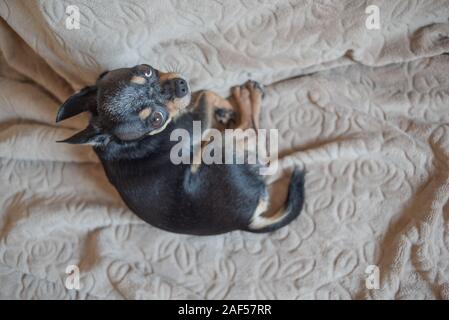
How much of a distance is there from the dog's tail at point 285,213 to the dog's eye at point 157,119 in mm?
407

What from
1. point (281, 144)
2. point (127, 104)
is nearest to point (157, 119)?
point (127, 104)

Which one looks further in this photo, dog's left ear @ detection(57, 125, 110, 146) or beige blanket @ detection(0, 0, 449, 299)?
beige blanket @ detection(0, 0, 449, 299)

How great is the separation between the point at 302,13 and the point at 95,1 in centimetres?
59

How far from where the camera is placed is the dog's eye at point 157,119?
115 centimetres

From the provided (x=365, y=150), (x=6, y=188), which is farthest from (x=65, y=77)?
(x=365, y=150)

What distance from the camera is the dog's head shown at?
1.11 m

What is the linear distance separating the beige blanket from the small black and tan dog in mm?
105

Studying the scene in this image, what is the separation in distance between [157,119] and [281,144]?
0.46 metres

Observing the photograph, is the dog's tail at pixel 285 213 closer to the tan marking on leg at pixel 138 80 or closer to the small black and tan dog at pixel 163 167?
the small black and tan dog at pixel 163 167

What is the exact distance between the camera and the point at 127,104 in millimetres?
1114

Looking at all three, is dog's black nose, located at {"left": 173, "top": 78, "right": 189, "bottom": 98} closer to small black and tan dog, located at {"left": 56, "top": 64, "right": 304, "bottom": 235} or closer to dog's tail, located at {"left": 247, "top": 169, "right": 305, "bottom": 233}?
small black and tan dog, located at {"left": 56, "top": 64, "right": 304, "bottom": 235}

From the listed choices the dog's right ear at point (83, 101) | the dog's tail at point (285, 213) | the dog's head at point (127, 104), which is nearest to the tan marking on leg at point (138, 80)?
the dog's head at point (127, 104)

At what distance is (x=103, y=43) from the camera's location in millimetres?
1204

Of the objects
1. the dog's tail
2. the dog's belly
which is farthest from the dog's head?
the dog's tail
